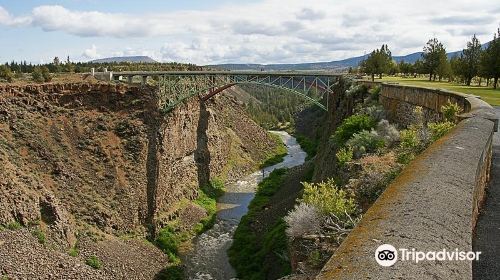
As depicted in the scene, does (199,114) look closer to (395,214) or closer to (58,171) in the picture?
(58,171)

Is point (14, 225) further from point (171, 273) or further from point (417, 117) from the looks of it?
point (417, 117)

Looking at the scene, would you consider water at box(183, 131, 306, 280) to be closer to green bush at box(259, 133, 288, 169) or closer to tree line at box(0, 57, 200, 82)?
green bush at box(259, 133, 288, 169)

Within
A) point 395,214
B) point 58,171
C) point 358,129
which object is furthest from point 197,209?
point 395,214

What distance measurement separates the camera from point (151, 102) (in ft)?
140

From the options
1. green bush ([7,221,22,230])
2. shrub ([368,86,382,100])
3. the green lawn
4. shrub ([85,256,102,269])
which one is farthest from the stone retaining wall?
green bush ([7,221,22,230])

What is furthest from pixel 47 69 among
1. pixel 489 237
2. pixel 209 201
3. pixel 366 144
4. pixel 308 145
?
pixel 308 145

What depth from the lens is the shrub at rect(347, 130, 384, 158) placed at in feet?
53.1

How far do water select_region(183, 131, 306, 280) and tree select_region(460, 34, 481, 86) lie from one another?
81.4 feet

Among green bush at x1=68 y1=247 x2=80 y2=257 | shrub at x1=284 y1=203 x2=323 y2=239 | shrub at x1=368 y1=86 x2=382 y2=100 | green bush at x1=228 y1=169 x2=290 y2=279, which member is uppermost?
shrub at x1=368 y1=86 x2=382 y2=100

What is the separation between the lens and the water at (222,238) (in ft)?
99.8

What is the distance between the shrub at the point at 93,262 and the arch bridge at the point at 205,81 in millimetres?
19595

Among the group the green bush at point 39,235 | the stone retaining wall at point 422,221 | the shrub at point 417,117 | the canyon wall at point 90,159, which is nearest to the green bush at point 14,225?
the canyon wall at point 90,159

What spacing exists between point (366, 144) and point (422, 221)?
13.1 meters

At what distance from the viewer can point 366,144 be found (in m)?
17.0
